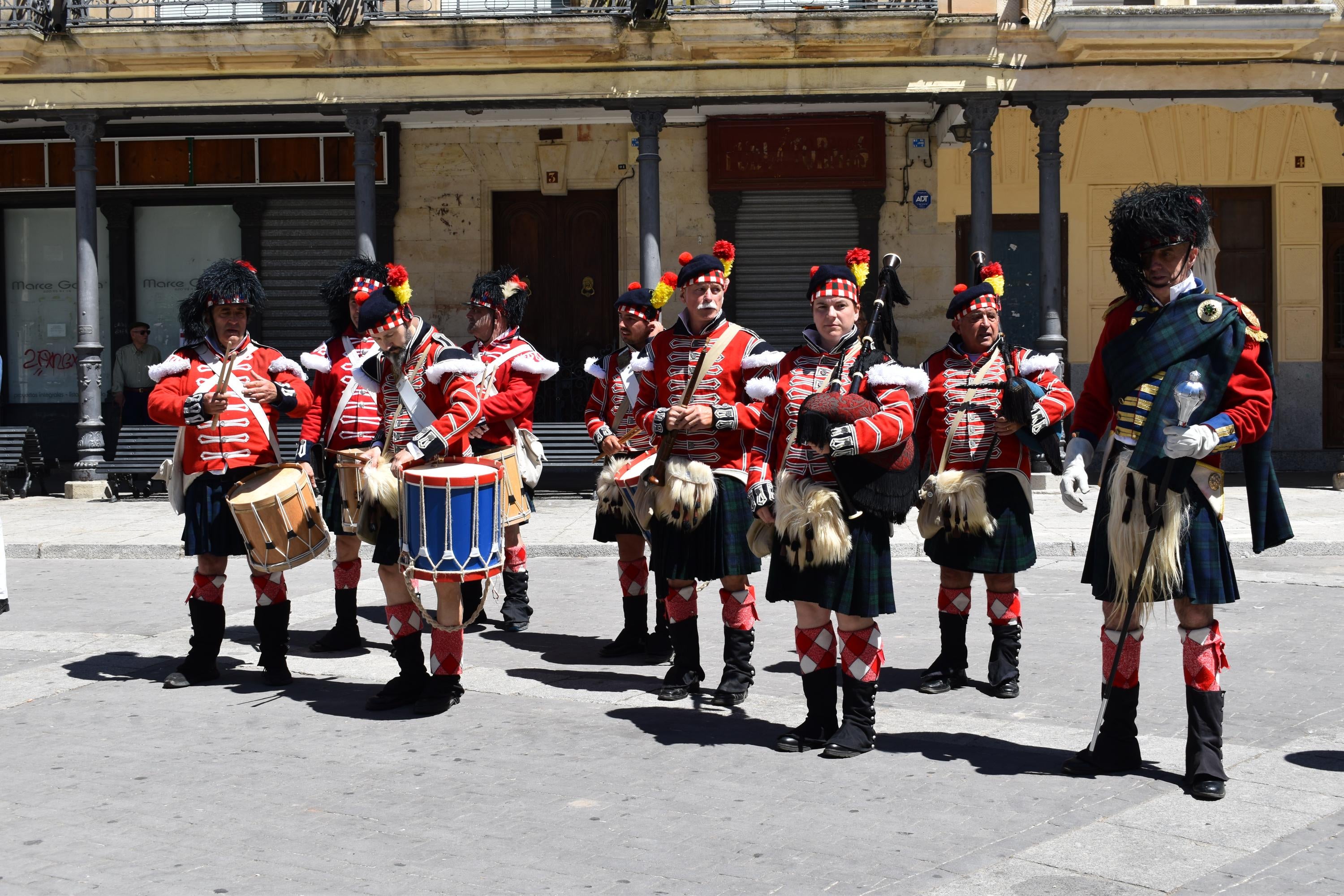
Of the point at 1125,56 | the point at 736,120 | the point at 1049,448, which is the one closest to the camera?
the point at 1049,448

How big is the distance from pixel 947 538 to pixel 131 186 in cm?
1580

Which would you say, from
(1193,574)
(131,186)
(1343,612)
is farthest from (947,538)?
(131,186)

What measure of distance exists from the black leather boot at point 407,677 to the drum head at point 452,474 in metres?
0.89

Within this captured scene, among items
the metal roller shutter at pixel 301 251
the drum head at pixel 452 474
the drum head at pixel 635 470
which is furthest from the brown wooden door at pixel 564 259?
the drum head at pixel 452 474

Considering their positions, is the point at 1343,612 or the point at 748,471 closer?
the point at 748,471

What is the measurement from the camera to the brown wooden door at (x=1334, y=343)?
19.9 meters

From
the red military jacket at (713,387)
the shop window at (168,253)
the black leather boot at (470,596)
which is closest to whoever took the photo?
the red military jacket at (713,387)

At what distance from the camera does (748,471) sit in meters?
7.23

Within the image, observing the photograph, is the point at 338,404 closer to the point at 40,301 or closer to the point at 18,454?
the point at 18,454

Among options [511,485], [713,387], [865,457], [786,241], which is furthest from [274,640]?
[786,241]

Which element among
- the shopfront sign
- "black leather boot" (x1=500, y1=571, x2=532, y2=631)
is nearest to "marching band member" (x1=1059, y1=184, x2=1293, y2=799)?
"black leather boot" (x1=500, y1=571, x2=532, y2=631)

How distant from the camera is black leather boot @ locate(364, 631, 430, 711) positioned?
7.15 m

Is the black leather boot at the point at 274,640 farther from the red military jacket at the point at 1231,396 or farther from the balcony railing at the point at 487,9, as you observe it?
the balcony railing at the point at 487,9

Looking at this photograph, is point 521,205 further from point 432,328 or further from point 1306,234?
point 432,328
